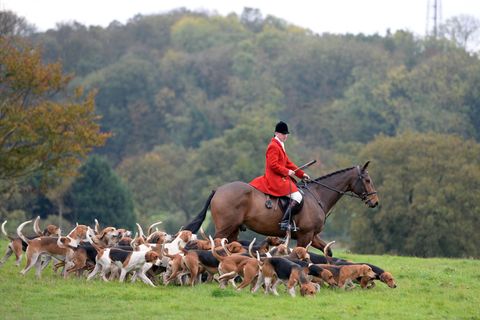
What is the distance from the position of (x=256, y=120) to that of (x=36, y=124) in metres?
30.7

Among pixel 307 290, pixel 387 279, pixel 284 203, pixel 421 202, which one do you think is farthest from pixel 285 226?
pixel 421 202

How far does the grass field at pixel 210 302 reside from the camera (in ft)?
40.7

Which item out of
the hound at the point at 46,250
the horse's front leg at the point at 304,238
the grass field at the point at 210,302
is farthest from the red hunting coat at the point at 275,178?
the hound at the point at 46,250

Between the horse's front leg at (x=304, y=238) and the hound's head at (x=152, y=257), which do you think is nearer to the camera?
the hound's head at (x=152, y=257)

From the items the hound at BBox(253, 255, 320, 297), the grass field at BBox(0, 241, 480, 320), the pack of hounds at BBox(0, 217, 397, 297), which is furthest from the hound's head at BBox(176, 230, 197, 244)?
the hound at BBox(253, 255, 320, 297)

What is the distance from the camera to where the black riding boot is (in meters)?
16.2

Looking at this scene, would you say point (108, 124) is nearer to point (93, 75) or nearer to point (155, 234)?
point (93, 75)

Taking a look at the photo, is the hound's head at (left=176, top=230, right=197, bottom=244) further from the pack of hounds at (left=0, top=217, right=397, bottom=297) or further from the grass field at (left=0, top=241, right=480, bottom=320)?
the grass field at (left=0, top=241, right=480, bottom=320)

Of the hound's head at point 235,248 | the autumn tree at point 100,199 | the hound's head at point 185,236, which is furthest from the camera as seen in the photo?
the autumn tree at point 100,199

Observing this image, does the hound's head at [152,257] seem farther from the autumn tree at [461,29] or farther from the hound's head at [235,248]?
the autumn tree at [461,29]

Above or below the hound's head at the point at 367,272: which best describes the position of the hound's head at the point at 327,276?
below

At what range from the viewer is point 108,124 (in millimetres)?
78750

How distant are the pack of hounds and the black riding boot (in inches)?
9.0

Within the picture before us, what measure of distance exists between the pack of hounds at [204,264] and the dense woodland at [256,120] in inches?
627
